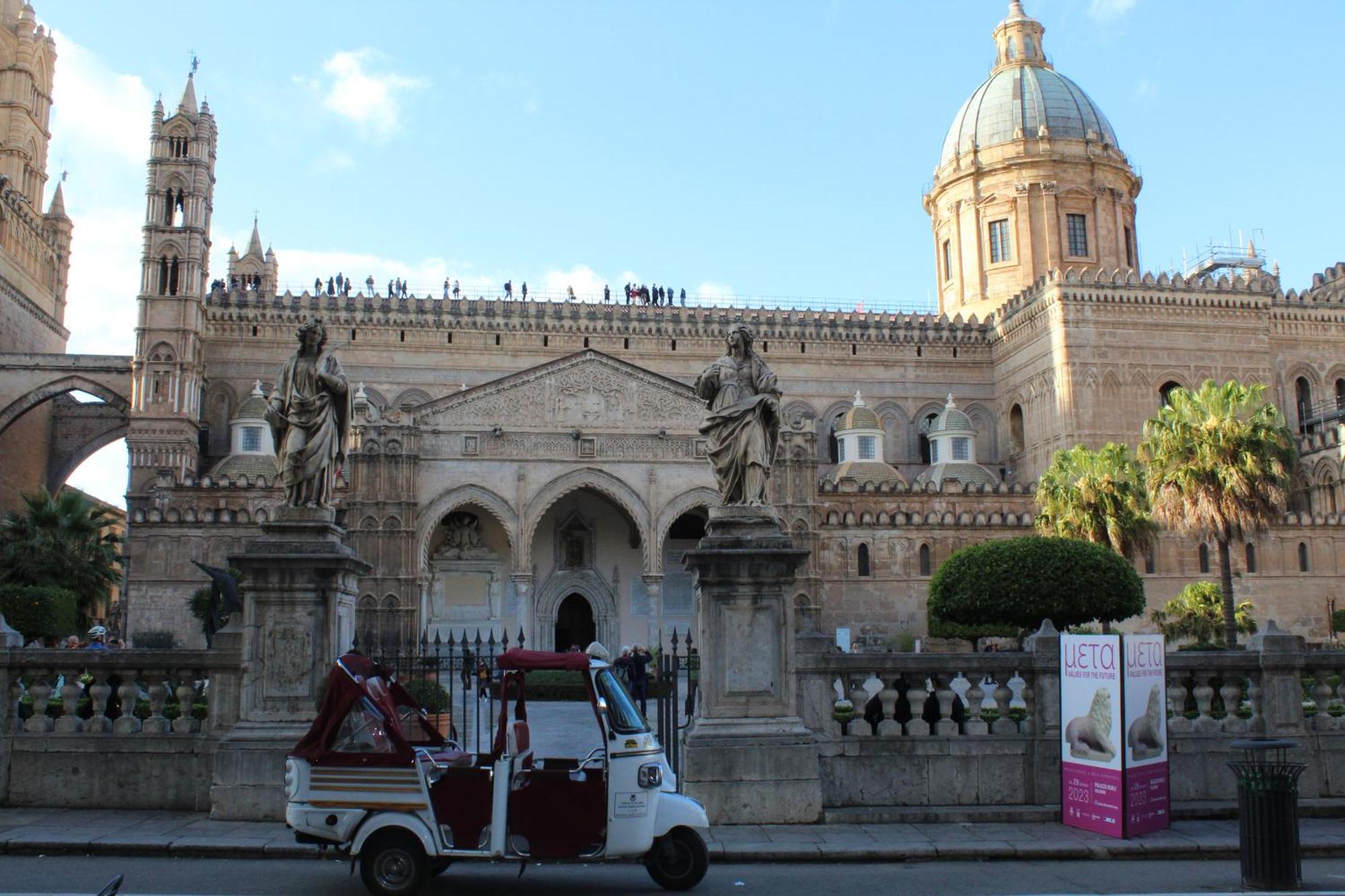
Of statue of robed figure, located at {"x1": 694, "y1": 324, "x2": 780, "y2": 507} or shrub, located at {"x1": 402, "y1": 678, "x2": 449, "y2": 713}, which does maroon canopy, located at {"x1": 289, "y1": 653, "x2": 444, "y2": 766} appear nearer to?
statue of robed figure, located at {"x1": 694, "y1": 324, "x2": 780, "y2": 507}

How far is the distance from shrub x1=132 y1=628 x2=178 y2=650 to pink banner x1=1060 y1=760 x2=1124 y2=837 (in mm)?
30719

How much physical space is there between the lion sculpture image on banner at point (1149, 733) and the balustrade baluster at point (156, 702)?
25.6 feet

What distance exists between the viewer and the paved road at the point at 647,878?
24.6ft

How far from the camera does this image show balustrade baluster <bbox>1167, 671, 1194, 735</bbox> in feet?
33.4

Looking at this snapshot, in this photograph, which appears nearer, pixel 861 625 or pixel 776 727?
pixel 776 727

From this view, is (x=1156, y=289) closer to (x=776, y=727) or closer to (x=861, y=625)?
(x=861, y=625)

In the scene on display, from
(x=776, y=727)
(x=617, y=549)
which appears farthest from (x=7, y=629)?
(x=617, y=549)

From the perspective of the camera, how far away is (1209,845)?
8.67 metres

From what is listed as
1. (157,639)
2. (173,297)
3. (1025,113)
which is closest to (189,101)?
(173,297)

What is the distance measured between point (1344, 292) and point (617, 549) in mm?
34003

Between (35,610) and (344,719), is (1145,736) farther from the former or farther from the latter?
(35,610)

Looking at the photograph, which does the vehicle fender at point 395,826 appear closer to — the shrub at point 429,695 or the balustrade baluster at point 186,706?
the balustrade baluster at point 186,706

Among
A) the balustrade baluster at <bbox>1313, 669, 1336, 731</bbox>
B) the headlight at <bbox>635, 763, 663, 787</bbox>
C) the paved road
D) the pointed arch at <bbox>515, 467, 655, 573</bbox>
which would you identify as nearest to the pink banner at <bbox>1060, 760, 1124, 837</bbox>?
the paved road

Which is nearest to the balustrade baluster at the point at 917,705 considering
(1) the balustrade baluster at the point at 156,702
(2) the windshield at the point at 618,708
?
(2) the windshield at the point at 618,708
